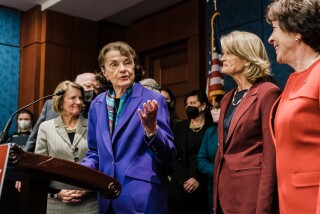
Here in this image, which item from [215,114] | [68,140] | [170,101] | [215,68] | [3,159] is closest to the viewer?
[3,159]

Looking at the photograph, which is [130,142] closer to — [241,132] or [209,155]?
[241,132]

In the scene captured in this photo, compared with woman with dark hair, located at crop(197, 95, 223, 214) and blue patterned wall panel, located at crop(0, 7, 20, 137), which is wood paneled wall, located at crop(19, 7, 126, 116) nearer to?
blue patterned wall panel, located at crop(0, 7, 20, 137)

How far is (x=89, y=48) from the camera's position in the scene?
21.2ft

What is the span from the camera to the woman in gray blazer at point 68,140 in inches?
101

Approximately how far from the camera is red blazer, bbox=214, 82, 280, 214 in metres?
1.83

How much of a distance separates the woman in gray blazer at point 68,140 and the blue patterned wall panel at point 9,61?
318 centimetres

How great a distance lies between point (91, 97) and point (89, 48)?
306cm

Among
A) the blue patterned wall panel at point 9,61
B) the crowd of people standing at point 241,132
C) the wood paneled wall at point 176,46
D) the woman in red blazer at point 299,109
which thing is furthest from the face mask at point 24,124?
the woman in red blazer at point 299,109

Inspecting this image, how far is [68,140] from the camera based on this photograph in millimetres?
2816

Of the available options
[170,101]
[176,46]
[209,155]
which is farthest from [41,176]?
[176,46]

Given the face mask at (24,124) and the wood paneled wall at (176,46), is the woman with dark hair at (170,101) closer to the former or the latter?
the wood paneled wall at (176,46)

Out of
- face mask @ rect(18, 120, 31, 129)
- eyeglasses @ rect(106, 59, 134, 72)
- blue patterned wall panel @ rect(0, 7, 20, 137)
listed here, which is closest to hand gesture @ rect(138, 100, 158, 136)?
eyeglasses @ rect(106, 59, 134, 72)

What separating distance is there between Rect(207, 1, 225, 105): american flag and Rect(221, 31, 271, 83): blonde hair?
230cm

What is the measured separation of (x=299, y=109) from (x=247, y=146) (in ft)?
1.82
